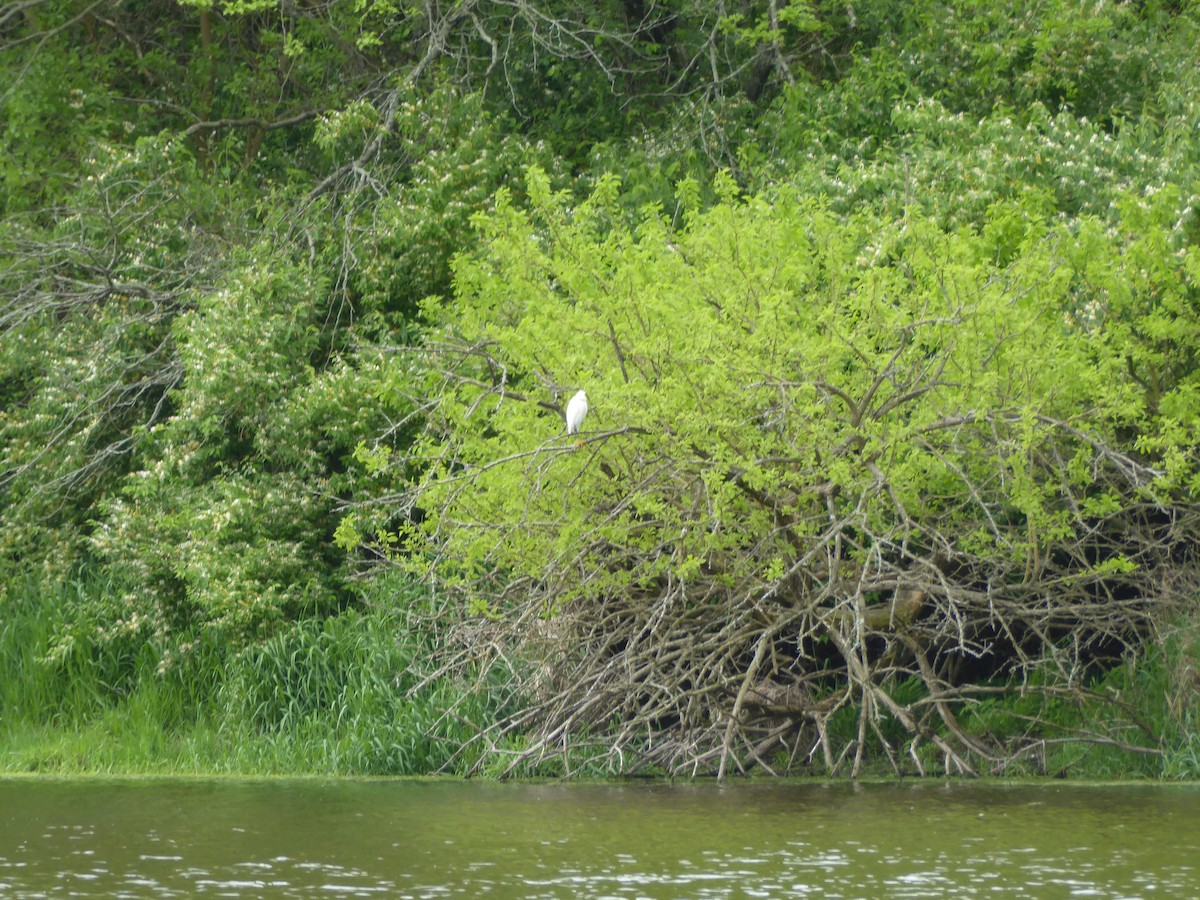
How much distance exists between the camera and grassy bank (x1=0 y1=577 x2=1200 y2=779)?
413 inches

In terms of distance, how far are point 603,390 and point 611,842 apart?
233cm

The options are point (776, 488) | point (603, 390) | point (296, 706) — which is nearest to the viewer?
point (603, 390)

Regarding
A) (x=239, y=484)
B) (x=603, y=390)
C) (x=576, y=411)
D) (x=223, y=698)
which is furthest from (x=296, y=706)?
(x=603, y=390)

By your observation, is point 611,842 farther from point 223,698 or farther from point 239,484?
point 239,484

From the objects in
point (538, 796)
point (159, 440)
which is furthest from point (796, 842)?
point (159, 440)

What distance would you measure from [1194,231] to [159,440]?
743 centimetres

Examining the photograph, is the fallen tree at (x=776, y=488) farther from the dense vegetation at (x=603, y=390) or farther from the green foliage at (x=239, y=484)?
the green foliage at (x=239, y=484)

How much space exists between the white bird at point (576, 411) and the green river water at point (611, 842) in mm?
1969

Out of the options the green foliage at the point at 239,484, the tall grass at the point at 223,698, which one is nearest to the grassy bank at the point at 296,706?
the tall grass at the point at 223,698

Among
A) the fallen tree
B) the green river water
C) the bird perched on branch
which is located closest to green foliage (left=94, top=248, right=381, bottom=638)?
the fallen tree

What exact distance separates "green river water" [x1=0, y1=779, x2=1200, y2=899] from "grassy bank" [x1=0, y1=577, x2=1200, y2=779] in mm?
920

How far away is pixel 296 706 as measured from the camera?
12055mm

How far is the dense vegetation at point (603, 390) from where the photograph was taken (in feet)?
31.7

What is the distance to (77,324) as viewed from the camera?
1472 centimetres
